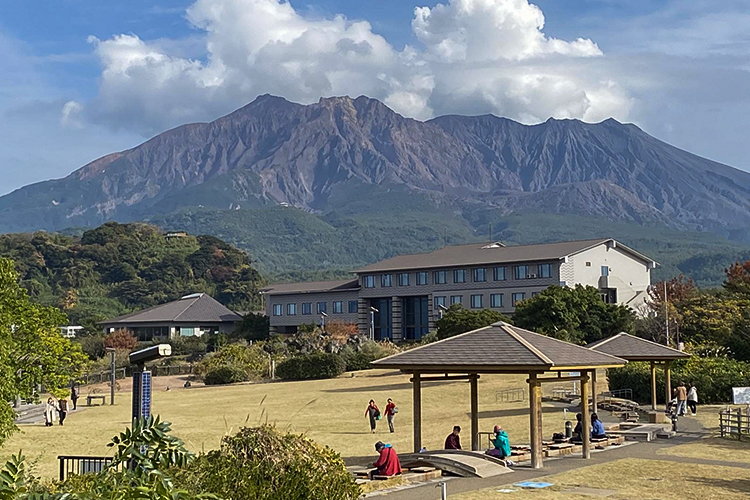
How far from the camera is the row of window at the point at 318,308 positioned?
331ft

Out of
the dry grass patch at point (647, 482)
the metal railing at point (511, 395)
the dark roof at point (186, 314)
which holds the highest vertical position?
the dark roof at point (186, 314)

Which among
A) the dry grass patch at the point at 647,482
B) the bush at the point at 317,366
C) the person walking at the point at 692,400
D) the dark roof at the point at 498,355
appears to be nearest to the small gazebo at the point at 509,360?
the dark roof at the point at 498,355

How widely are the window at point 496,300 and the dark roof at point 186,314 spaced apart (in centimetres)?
3663

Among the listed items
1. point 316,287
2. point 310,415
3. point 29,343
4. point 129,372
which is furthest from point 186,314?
point 29,343

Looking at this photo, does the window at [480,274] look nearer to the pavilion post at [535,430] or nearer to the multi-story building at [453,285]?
the multi-story building at [453,285]

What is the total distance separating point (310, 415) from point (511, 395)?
11.0 metres

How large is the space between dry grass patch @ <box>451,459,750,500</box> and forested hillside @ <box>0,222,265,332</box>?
11599 cm

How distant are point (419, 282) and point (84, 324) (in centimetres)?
4666

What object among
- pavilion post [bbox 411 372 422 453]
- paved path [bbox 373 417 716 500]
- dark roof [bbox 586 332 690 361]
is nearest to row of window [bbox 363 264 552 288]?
dark roof [bbox 586 332 690 361]

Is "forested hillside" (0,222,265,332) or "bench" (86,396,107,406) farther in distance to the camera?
"forested hillside" (0,222,265,332)

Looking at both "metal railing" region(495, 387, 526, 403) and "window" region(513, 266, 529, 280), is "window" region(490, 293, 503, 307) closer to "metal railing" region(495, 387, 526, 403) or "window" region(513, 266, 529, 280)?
"window" region(513, 266, 529, 280)

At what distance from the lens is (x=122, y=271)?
148 m

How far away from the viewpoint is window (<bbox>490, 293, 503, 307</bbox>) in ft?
285

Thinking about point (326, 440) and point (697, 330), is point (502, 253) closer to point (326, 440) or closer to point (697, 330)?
point (697, 330)
